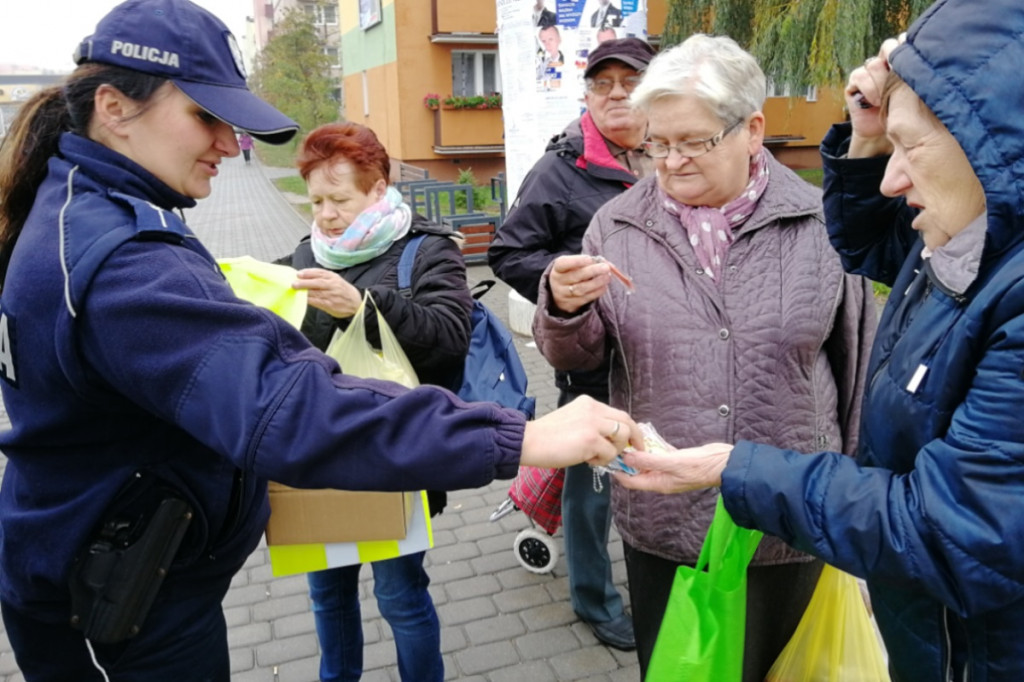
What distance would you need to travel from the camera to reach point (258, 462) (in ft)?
4.94

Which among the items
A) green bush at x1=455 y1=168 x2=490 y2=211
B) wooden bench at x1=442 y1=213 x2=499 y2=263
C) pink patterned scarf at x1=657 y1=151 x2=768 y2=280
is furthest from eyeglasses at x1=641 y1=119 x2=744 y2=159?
green bush at x1=455 y1=168 x2=490 y2=211

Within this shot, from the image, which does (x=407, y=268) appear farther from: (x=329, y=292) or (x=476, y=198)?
(x=476, y=198)

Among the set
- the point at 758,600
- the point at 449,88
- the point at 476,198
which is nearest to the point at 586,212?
the point at 758,600

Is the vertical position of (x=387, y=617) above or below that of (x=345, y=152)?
below

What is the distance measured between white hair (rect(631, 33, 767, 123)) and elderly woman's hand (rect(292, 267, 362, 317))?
1.07m

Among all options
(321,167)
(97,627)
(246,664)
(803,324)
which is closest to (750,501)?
(803,324)

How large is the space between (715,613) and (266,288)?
150 centimetres

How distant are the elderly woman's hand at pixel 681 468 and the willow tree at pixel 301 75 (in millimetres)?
32649

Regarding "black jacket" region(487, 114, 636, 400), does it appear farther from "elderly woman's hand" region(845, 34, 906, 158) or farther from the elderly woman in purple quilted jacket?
"elderly woman's hand" region(845, 34, 906, 158)

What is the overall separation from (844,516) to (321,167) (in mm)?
2202

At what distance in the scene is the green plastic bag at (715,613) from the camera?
1868mm

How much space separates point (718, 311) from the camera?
2.16 m

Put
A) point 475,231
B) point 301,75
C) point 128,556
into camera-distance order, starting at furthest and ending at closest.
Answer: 1. point 301,75
2. point 475,231
3. point 128,556

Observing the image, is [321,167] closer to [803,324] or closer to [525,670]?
[803,324]
